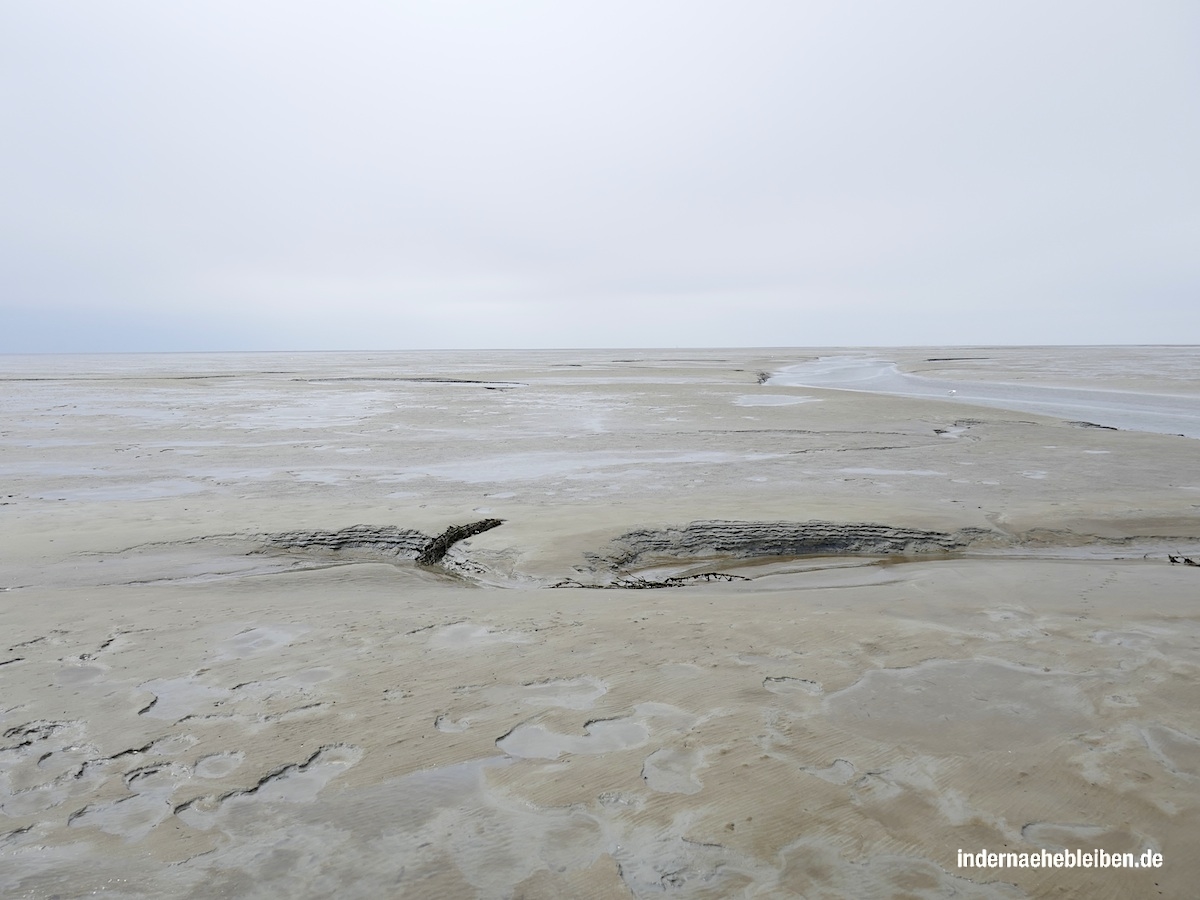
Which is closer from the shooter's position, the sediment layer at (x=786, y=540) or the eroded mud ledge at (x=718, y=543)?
the eroded mud ledge at (x=718, y=543)

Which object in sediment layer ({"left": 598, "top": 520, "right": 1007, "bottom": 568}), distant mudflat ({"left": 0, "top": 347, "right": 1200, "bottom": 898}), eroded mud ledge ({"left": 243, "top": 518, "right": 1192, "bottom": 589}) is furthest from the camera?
sediment layer ({"left": 598, "top": 520, "right": 1007, "bottom": 568})

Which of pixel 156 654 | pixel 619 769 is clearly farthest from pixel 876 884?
pixel 156 654

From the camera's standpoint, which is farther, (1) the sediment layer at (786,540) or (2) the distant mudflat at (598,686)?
(1) the sediment layer at (786,540)

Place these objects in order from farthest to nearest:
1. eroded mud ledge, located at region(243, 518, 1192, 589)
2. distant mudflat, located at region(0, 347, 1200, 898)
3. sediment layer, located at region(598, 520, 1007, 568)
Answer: sediment layer, located at region(598, 520, 1007, 568), eroded mud ledge, located at region(243, 518, 1192, 589), distant mudflat, located at region(0, 347, 1200, 898)

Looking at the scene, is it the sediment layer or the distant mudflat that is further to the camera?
the sediment layer

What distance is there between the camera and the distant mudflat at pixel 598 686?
8.01 ft

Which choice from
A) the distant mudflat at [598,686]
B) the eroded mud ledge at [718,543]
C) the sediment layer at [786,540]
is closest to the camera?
the distant mudflat at [598,686]

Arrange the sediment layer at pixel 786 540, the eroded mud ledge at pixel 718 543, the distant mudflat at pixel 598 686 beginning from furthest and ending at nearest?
the sediment layer at pixel 786 540 < the eroded mud ledge at pixel 718 543 < the distant mudflat at pixel 598 686

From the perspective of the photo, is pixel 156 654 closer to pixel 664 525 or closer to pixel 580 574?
pixel 580 574

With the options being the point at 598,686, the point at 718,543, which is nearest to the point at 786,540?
the point at 718,543

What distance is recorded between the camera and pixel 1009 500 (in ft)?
26.2

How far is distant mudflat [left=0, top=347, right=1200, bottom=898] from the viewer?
8.01ft

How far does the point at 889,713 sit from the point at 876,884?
3.85 feet

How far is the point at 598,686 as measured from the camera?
3.64m
